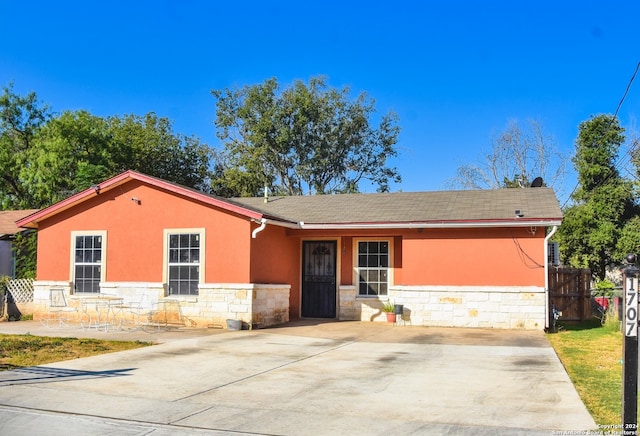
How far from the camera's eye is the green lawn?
660 cm

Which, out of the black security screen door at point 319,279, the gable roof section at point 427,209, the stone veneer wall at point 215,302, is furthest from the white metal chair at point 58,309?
the black security screen door at point 319,279

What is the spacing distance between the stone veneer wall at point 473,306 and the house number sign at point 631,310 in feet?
32.0

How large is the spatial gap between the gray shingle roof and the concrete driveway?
4162 millimetres

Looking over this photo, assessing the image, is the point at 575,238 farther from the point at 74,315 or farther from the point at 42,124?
the point at 42,124

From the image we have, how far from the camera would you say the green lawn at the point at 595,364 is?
21.7 ft

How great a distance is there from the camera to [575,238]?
26.0m

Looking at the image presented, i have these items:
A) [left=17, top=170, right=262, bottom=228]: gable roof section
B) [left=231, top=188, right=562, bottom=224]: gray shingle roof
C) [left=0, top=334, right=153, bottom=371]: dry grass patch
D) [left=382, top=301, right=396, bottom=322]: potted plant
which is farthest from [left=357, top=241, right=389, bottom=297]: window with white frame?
[left=0, top=334, right=153, bottom=371]: dry grass patch

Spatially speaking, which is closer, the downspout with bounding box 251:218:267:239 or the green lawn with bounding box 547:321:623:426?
the green lawn with bounding box 547:321:623:426

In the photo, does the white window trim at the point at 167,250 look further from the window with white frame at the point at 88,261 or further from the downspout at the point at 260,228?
the window with white frame at the point at 88,261

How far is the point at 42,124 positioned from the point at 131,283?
24799 mm

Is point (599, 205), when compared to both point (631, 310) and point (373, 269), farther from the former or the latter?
point (631, 310)

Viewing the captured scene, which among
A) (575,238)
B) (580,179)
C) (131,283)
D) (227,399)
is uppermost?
(580,179)

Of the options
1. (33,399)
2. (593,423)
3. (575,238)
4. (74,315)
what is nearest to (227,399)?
(33,399)

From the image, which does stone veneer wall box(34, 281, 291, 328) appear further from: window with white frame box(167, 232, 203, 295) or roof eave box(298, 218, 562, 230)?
roof eave box(298, 218, 562, 230)
